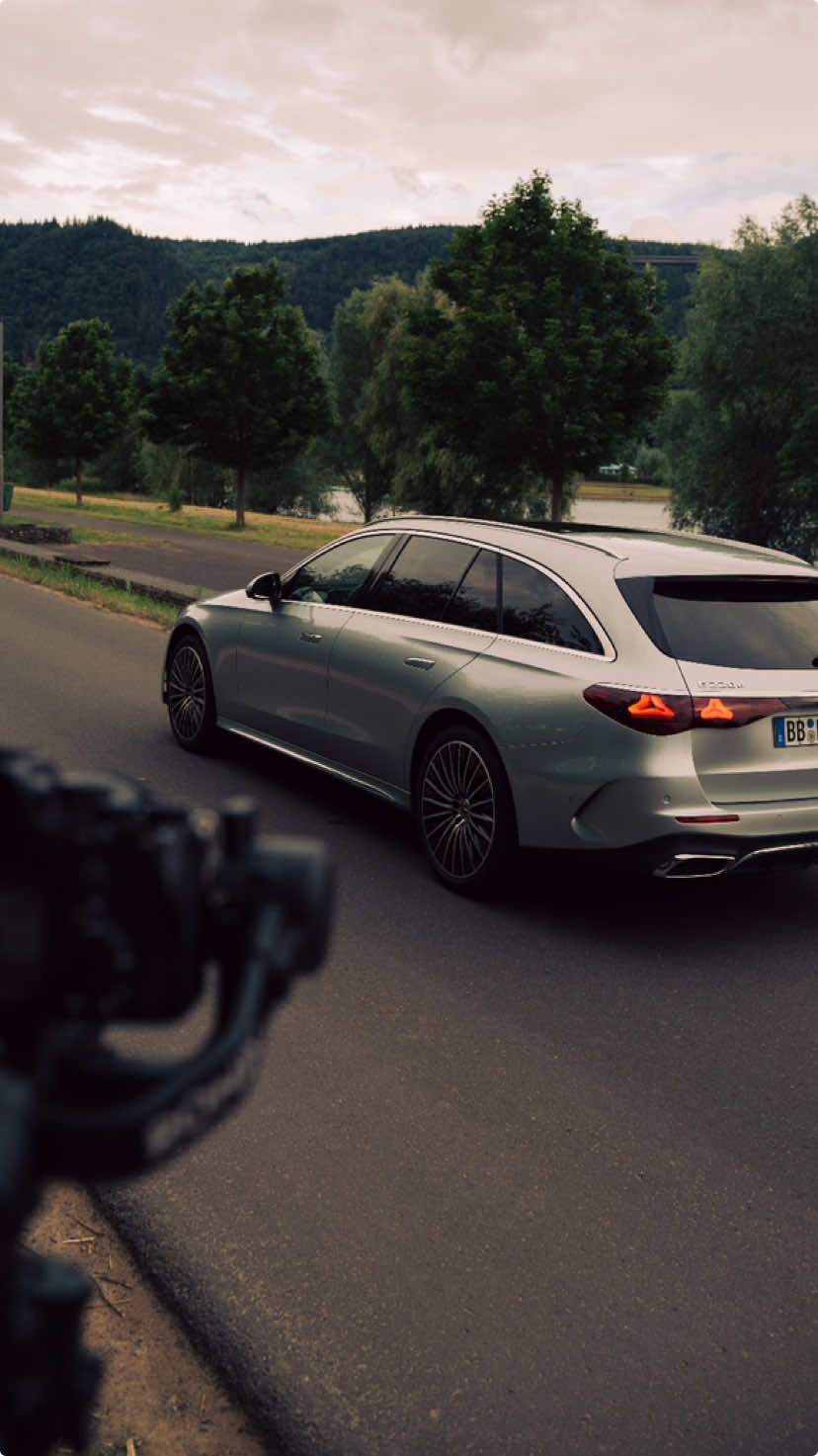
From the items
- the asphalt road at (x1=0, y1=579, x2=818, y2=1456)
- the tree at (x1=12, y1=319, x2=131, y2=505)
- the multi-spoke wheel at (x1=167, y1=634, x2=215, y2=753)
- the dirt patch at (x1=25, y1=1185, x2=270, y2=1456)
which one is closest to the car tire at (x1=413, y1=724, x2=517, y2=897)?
the asphalt road at (x1=0, y1=579, x2=818, y2=1456)

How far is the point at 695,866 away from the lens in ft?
18.3

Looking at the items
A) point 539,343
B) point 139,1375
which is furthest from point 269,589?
point 539,343

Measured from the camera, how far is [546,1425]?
2.76 m

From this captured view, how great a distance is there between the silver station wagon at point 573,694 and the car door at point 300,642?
0.08 feet

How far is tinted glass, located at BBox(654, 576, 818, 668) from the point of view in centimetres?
575

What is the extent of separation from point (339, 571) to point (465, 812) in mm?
1967

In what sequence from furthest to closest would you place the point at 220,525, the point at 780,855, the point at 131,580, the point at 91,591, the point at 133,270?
the point at 133,270 → the point at 220,525 → the point at 131,580 → the point at 91,591 → the point at 780,855

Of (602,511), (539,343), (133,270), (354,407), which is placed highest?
(133,270)

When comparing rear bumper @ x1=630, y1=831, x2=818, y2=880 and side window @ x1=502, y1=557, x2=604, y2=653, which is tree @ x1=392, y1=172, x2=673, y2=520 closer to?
side window @ x1=502, y1=557, x2=604, y2=653

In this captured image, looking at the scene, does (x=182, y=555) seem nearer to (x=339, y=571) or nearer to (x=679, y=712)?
(x=339, y=571)

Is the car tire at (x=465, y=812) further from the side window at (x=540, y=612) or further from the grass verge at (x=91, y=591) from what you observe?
the grass verge at (x=91, y=591)

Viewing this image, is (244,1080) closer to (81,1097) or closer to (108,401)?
(81,1097)

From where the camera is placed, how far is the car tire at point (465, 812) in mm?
6035

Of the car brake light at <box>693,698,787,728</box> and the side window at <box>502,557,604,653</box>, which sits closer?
the car brake light at <box>693,698,787,728</box>
